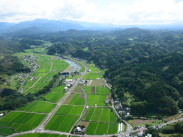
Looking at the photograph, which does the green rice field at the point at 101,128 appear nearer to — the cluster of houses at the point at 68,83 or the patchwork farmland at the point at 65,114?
the patchwork farmland at the point at 65,114

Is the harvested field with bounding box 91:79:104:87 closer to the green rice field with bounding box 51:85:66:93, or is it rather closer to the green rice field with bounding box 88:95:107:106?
the green rice field with bounding box 88:95:107:106

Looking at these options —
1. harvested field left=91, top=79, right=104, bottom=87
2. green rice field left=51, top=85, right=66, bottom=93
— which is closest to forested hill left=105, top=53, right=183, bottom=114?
harvested field left=91, top=79, right=104, bottom=87

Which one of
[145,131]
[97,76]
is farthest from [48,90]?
[145,131]

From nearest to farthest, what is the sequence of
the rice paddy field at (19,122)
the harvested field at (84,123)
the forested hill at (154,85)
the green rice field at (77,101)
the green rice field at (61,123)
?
the green rice field at (61,123)
the rice paddy field at (19,122)
the harvested field at (84,123)
the forested hill at (154,85)
the green rice field at (77,101)

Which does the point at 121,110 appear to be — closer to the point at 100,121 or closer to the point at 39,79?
the point at 100,121

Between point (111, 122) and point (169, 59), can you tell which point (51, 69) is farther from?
point (169, 59)

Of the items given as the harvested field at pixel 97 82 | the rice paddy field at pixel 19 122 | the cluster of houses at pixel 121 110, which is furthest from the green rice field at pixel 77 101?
the harvested field at pixel 97 82
